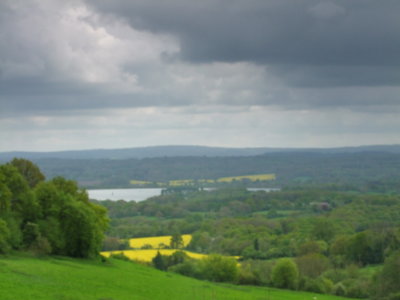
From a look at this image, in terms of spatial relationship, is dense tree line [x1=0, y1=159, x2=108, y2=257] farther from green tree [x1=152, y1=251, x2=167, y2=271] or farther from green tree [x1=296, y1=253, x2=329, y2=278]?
green tree [x1=296, y1=253, x2=329, y2=278]

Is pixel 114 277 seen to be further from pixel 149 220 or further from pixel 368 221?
pixel 149 220

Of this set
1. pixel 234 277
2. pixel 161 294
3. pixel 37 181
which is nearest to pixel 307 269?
pixel 234 277

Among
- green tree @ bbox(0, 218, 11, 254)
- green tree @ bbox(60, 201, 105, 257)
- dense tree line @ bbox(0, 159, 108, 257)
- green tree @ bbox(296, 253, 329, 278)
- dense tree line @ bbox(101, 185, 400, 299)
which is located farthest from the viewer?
green tree @ bbox(296, 253, 329, 278)

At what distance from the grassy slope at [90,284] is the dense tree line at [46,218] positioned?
2.91m

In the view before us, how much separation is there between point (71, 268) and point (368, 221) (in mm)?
→ 128219

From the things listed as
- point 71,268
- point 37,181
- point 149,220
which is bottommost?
point 149,220

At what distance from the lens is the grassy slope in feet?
128

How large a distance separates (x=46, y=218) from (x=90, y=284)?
19986 millimetres

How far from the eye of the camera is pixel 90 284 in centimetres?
4566

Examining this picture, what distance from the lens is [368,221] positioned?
547 ft

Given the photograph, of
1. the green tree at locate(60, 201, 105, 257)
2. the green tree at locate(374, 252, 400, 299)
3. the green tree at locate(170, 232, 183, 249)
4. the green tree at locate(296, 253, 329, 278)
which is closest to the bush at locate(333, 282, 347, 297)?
the green tree at locate(374, 252, 400, 299)

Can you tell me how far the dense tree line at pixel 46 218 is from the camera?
58.6 metres

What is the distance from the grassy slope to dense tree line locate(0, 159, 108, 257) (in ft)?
9.54

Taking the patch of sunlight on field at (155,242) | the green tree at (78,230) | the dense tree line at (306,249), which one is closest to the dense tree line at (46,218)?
the green tree at (78,230)
